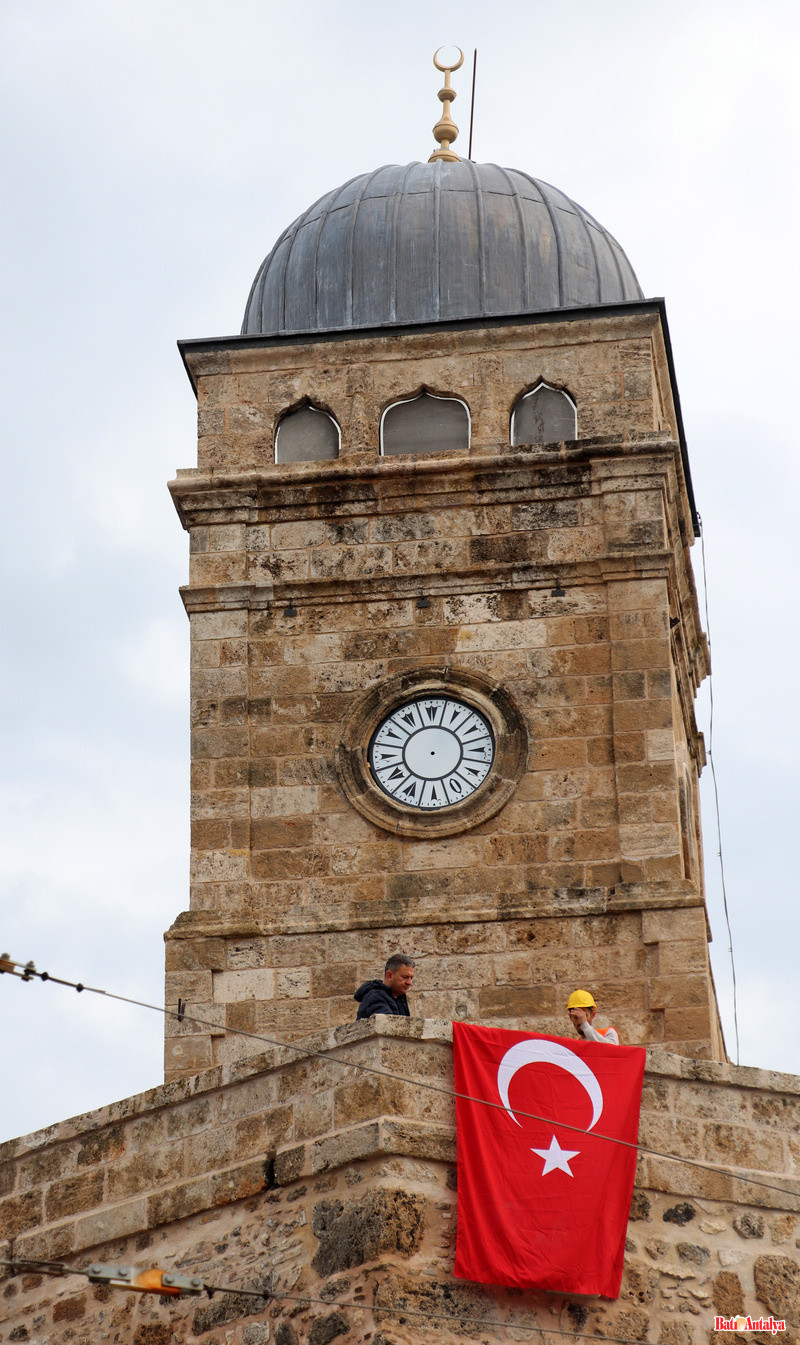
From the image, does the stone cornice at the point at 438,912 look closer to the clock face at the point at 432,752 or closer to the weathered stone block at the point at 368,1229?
the clock face at the point at 432,752

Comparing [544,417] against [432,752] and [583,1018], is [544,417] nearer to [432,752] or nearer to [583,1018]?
[432,752]

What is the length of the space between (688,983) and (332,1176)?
515 centimetres

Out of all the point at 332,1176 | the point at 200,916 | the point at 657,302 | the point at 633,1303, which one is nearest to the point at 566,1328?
the point at 633,1303

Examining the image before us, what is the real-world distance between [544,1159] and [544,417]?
805cm

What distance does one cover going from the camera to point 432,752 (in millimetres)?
18453

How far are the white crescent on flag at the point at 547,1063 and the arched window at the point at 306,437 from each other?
24.8 ft

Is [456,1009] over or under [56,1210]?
over

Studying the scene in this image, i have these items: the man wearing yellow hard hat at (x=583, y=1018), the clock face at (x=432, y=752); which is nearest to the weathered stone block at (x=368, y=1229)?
the man wearing yellow hard hat at (x=583, y=1018)

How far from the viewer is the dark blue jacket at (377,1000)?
44.7 feet

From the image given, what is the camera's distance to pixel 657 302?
1958cm

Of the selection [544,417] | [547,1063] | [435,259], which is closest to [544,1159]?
[547,1063]

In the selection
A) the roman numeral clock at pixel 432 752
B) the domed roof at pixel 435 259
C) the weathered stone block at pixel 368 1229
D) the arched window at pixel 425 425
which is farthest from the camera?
the domed roof at pixel 435 259

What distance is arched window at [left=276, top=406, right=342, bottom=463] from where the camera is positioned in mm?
19500

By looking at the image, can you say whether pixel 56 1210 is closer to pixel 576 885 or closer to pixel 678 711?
pixel 576 885
